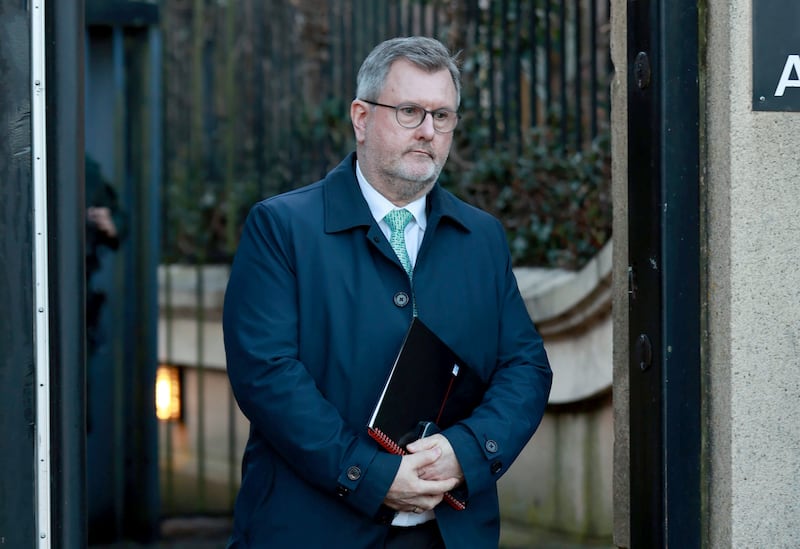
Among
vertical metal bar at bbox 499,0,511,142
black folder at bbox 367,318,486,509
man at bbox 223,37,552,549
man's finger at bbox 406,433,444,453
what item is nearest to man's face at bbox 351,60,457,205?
man at bbox 223,37,552,549

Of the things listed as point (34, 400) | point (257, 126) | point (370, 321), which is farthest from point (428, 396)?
point (257, 126)

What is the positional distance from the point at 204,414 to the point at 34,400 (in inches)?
216

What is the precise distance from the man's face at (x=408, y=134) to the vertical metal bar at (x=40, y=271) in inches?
29.9

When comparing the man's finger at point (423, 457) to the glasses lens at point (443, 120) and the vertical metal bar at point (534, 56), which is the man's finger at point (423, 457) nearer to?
the glasses lens at point (443, 120)

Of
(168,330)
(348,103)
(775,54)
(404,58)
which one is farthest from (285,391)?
(168,330)

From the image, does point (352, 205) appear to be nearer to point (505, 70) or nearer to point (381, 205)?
point (381, 205)

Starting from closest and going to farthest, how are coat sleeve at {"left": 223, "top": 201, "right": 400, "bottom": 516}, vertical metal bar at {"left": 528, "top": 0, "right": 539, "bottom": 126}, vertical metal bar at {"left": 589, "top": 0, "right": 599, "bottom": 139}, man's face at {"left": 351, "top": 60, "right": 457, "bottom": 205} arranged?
coat sleeve at {"left": 223, "top": 201, "right": 400, "bottom": 516} < man's face at {"left": 351, "top": 60, "right": 457, "bottom": 205} < vertical metal bar at {"left": 589, "top": 0, "right": 599, "bottom": 139} < vertical metal bar at {"left": 528, "top": 0, "right": 539, "bottom": 126}

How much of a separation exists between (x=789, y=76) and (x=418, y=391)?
3.54 feet

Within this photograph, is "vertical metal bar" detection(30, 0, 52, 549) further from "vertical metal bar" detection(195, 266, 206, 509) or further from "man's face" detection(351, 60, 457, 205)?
"vertical metal bar" detection(195, 266, 206, 509)

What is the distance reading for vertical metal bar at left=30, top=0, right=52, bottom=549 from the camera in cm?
257

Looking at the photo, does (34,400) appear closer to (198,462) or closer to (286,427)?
(286,427)

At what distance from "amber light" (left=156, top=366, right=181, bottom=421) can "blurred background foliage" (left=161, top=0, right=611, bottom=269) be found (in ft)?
2.53

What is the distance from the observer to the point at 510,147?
19.7 feet

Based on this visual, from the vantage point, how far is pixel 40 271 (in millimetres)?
2586
